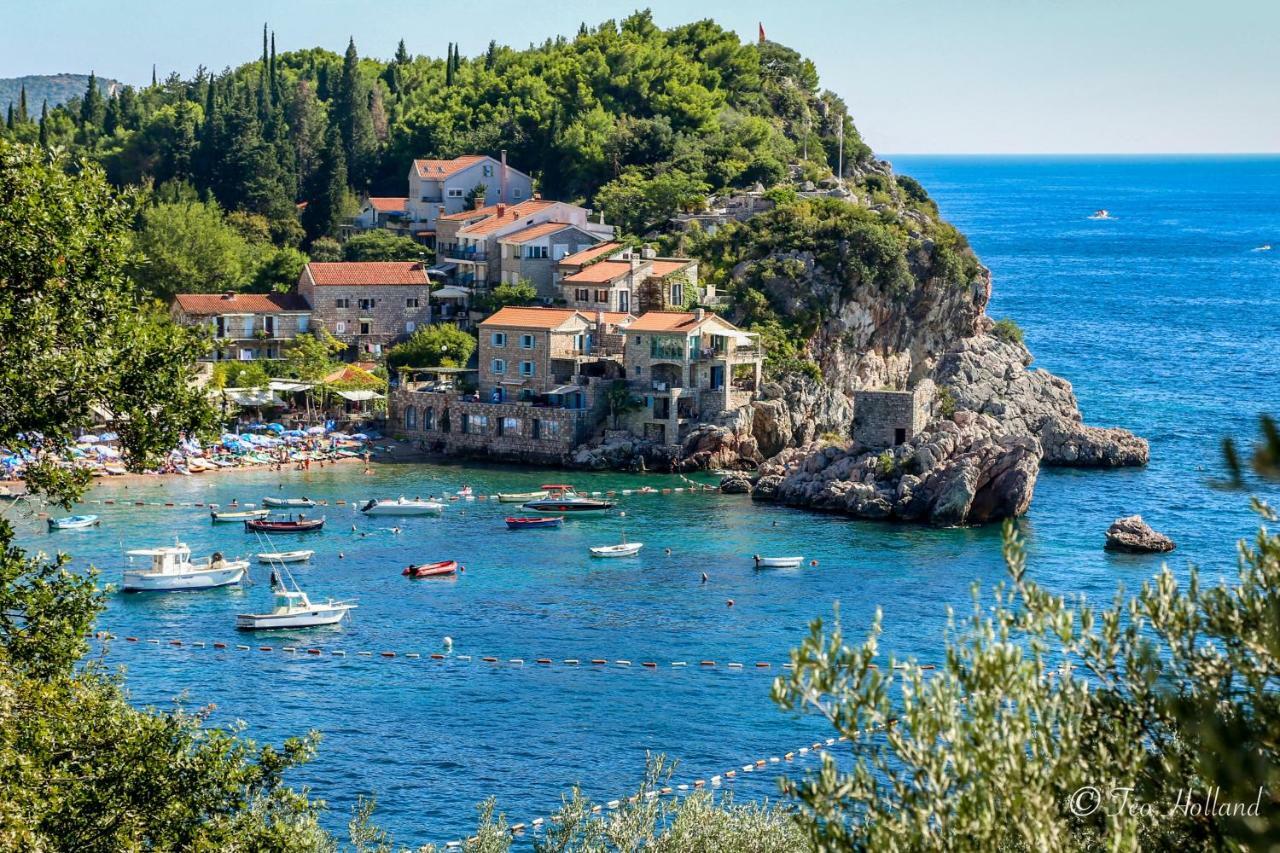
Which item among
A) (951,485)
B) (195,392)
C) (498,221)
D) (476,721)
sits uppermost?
(498,221)

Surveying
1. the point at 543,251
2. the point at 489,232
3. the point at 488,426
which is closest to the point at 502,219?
the point at 489,232

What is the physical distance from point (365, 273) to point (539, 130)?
21.3 meters

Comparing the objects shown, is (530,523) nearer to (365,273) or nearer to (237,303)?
(237,303)

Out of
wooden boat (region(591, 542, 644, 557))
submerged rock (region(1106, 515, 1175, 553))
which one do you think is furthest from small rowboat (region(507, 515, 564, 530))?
submerged rock (region(1106, 515, 1175, 553))

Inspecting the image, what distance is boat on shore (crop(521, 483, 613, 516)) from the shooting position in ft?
195

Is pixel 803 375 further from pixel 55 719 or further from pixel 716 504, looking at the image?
pixel 55 719

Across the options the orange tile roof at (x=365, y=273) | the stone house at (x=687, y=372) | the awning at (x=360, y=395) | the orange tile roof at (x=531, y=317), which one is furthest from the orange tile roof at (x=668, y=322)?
the orange tile roof at (x=365, y=273)

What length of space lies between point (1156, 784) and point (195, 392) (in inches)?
459

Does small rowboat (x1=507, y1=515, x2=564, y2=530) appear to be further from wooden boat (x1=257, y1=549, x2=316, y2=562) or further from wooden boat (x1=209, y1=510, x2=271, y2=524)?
wooden boat (x1=209, y1=510, x2=271, y2=524)

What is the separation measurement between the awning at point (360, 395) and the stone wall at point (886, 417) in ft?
72.2

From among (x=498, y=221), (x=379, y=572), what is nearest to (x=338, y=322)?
(x=498, y=221)

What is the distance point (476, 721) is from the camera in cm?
3744

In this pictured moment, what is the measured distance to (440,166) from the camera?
95.1 metres

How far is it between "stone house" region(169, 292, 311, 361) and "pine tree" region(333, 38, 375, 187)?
79.3 feet
